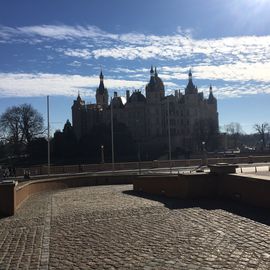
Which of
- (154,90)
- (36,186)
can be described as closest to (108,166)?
(36,186)

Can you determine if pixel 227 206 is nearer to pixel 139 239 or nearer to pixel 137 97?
pixel 139 239

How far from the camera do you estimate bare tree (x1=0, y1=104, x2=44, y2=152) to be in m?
96.2

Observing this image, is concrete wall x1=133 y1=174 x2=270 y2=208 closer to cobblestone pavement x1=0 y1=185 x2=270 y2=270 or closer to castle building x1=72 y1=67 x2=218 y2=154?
cobblestone pavement x1=0 y1=185 x2=270 y2=270

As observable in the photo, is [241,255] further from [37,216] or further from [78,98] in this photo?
[78,98]

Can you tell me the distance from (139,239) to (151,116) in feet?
410

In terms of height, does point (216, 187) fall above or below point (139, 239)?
above

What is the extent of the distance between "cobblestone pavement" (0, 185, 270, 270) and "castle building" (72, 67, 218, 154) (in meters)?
111

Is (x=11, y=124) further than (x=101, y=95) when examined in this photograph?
No

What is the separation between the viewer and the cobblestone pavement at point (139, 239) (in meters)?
8.15

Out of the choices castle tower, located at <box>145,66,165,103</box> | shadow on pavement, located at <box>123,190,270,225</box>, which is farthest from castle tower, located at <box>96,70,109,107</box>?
shadow on pavement, located at <box>123,190,270,225</box>

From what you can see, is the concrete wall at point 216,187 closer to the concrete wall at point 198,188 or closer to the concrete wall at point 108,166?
the concrete wall at point 198,188

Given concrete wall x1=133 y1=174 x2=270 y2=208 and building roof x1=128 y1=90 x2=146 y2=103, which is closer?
concrete wall x1=133 y1=174 x2=270 y2=208

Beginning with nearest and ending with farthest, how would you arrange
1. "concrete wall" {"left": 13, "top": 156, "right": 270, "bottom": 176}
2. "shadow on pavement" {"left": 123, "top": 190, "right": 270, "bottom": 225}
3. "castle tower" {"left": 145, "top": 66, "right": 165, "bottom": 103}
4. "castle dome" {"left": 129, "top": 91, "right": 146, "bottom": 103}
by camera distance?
"shadow on pavement" {"left": 123, "top": 190, "right": 270, "bottom": 225} → "concrete wall" {"left": 13, "top": 156, "right": 270, "bottom": 176} → "castle tower" {"left": 145, "top": 66, "right": 165, "bottom": 103} → "castle dome" {"left": 129, "top": 91, "right": 146, "bottom": 103}

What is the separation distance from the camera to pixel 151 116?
5305 inches
